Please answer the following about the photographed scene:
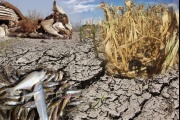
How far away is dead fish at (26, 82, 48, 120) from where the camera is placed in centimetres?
188

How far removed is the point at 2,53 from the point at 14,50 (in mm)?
157

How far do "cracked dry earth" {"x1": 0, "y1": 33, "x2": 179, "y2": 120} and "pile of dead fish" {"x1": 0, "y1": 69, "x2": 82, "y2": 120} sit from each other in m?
0.08

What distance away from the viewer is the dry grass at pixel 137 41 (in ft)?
7.23

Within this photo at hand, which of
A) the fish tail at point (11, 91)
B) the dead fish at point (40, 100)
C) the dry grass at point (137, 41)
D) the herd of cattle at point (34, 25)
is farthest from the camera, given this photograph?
the herd of cattle at point (34, 25)

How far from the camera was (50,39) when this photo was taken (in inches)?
134

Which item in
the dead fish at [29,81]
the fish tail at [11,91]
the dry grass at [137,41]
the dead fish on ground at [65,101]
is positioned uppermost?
the dry grass at [137,41]

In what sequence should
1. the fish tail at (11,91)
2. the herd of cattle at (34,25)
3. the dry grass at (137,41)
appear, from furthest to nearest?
the herd of cattle at (34,25)
the dry grass at (137,41)
the fish tail at (11,91)

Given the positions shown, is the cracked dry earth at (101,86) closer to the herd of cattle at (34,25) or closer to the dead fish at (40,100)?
the dead fish at (40,100)

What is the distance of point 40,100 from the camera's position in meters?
1.93

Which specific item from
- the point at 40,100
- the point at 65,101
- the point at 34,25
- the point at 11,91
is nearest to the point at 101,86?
the point at 65,101

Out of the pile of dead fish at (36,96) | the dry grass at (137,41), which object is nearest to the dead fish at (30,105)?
the pile of dead fish at (36,96)

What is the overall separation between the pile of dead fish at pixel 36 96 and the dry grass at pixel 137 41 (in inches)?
15.0

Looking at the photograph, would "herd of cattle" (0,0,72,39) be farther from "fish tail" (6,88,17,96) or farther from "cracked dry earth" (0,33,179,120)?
"fish tail" (6,88,17,96)

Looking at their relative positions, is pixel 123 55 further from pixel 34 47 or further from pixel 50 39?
pixel 50 39
